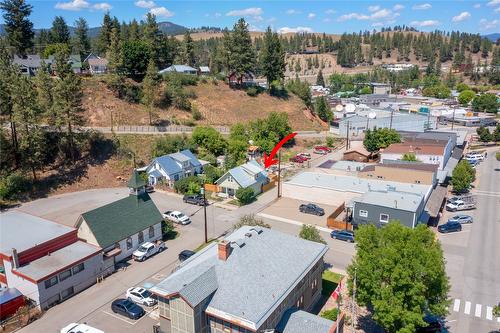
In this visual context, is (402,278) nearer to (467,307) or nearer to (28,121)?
(467,307)

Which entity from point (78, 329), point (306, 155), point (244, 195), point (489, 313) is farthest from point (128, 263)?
point (306, 155)

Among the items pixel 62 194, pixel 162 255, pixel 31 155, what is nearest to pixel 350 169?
pixel 162 255

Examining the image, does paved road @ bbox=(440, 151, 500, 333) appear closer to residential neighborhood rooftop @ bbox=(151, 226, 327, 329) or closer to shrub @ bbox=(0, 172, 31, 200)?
residential neighborhood rooftop @ bbox=(151, 226, 327, 329)

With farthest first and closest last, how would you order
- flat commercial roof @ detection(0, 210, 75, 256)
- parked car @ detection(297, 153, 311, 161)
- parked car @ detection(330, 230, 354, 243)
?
parked car @ detection(297, 153, 311, 161), parked car @ detection(330, 230, 354, 243), flat commercial roof @ detection(0, 210, 75, 256)

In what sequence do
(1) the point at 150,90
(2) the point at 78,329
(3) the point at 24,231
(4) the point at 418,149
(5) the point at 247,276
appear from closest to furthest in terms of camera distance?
(5) the point at 247,276 < (2) the point at 78,329 < (3) the point at 24,231 < (4) the point at 418,149 < (1) the point at 150,90

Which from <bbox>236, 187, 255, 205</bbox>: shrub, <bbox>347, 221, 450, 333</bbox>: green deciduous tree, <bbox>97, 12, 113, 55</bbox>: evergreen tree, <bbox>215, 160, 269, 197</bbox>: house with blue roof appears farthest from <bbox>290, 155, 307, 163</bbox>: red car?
<bbox>97, 12, 113, 55</bbox>: evergreen tree

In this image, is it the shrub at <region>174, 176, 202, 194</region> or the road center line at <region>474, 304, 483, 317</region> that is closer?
the road center line at <region>474, 304, 483, 317</region>
